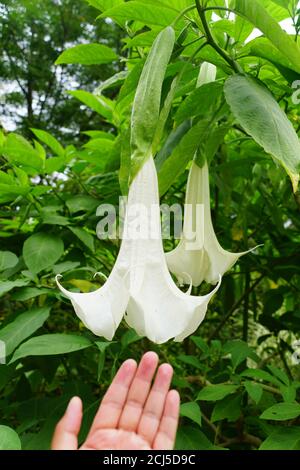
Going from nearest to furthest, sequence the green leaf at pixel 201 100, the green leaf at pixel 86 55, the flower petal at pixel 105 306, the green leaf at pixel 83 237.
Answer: the flower petal at pixel 105 306 → the green leaf at pixel 201 100 → the green leaf at pixel 86 55 → the green leaf at pixel 83 237

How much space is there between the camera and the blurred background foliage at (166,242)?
0.82 metres

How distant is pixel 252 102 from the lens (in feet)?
2.17

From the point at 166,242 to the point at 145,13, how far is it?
2.50ft

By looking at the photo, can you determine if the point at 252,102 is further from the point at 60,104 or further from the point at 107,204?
the point at 60,104

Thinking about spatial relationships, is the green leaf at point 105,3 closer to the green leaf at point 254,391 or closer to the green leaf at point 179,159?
the green leaf at point 179,159

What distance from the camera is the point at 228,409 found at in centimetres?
95

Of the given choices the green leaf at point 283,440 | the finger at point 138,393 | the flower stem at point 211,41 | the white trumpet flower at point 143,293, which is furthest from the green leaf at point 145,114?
the green leaf at point 283,440

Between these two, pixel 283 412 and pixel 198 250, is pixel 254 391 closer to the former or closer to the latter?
pixel 283 412

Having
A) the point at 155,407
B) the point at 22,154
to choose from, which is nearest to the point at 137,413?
the point at 155,407

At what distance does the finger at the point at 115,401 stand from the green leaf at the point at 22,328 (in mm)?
202

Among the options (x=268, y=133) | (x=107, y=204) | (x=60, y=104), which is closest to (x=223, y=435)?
(x=107, y=204)

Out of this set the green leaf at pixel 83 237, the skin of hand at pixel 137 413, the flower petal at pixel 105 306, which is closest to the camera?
the flower petal at pixel 105 306

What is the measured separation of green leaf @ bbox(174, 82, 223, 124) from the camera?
79 cm

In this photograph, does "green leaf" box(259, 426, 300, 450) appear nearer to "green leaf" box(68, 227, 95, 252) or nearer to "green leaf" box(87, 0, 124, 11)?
"green leaf" box(68, 227, 95, 252)
